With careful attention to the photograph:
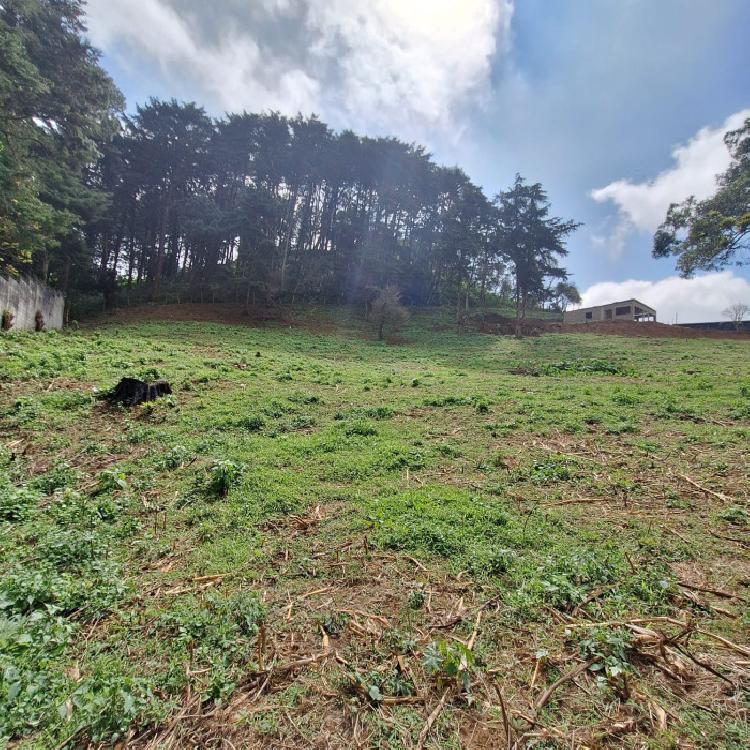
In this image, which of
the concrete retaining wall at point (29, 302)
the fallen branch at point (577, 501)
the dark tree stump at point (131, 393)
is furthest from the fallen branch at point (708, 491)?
the concrete retaining wall at point (29, 302)

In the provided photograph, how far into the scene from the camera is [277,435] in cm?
676

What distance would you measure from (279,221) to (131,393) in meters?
28.1

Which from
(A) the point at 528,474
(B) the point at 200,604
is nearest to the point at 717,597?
(A) the point at 528,474

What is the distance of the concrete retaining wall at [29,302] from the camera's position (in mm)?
13666

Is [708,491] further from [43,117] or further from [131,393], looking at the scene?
[43,117]

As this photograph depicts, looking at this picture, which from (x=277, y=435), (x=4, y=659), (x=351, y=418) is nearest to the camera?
(x=4, y=659)

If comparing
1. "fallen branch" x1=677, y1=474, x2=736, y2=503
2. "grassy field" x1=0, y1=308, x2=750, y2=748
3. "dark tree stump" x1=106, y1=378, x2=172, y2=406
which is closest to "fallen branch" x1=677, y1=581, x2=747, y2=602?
"grassy field" x1=0, y1=308, x2=750, y2=748

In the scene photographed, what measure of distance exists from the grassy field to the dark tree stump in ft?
1.44

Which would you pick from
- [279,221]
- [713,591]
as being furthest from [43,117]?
[713,591]

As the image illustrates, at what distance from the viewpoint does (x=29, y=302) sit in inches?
615

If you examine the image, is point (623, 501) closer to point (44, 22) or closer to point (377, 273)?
point (44, 22)

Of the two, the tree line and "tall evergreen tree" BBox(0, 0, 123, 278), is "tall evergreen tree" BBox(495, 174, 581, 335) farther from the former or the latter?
"tall evergreen tree" BBox(0, 0, 123, 278)

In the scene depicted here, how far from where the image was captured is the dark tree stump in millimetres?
7547

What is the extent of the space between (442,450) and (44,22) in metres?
26.5
